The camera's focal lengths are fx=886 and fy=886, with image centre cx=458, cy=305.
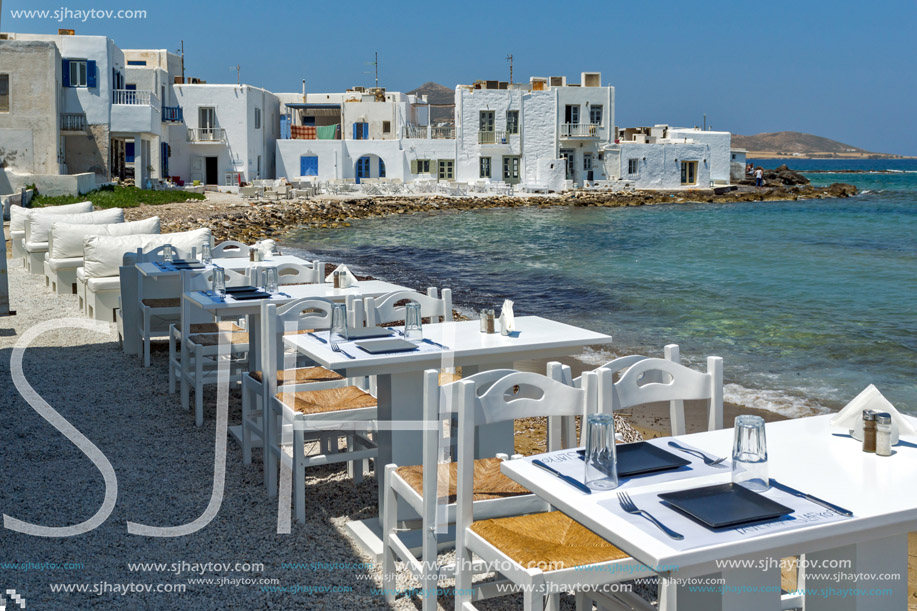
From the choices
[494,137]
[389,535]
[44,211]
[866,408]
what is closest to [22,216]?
[44,211]

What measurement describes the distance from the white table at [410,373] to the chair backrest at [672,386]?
2.78ft

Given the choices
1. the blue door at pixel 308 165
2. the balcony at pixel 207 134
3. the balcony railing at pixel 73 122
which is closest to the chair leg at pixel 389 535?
the balcony railing at pixel 73 122

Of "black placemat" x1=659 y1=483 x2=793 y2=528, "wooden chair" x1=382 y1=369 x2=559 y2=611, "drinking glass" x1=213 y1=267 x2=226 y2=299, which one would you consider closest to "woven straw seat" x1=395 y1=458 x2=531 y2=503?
"wooden chair" x1=382 y1=369 x2=559 y2=611

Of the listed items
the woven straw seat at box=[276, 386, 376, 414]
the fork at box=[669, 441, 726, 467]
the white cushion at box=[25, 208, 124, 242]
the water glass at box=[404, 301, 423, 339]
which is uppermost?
the white cushion at box=[25, 208, 124, 242]

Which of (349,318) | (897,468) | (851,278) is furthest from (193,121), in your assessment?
(897,468)

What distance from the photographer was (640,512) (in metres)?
2.27

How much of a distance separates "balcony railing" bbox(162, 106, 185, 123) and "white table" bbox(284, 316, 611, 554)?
36.5m

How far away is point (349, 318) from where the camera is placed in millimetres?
4922

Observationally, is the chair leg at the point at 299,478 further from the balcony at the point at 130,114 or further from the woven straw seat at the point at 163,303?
the balcony at the point at 130,114

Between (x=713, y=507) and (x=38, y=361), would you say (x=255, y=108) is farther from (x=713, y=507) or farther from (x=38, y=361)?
(x=713, y=507)

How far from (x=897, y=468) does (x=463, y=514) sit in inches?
52.3

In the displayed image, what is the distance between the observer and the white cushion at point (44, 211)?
534 inches

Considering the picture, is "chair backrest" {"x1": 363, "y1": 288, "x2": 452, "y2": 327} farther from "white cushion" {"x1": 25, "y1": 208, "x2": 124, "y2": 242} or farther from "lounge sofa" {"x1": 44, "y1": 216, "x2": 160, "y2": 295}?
"white cushion" {"x1": 25, "y1": 208, "x2": 124, "y2": 242}

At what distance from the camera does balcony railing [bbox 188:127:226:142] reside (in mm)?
40469
